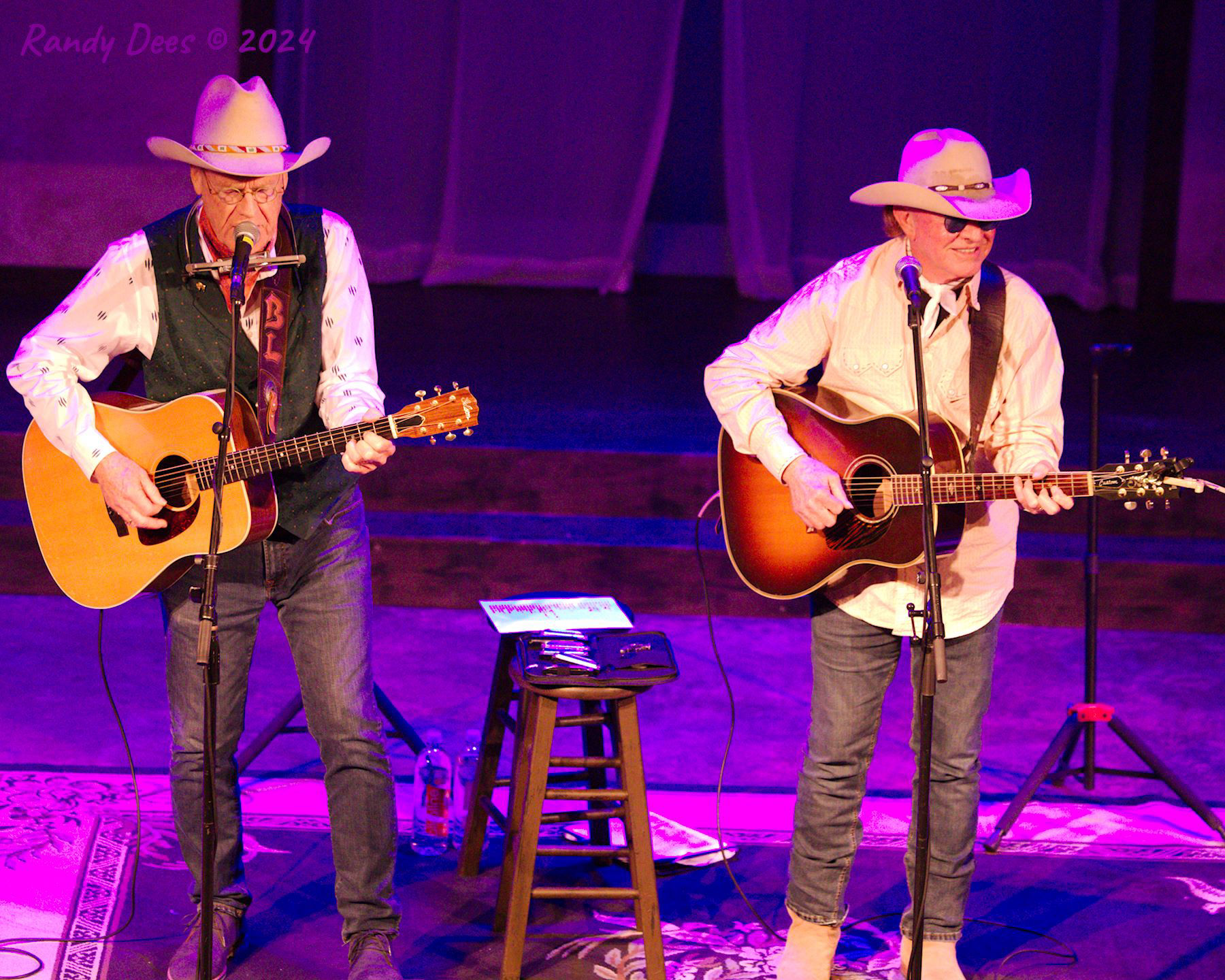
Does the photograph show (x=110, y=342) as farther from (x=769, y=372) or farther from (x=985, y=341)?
(x=985, y=341)

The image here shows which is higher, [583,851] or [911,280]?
[911,280]

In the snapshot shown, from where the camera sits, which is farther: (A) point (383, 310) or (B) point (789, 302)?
(A) point (383, 310)

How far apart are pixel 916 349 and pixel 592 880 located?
197cm

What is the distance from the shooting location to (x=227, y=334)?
3.63 m

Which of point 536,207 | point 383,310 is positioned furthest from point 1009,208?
point 536,207

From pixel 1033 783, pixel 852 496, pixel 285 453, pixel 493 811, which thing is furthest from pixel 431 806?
pixel 1033 783

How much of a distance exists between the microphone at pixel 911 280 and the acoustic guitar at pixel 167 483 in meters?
0.98

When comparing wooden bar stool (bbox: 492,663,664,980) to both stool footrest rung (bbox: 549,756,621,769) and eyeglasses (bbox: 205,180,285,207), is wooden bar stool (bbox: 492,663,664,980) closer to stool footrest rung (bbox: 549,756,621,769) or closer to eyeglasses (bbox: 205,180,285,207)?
stool footrest rung (bbox: 549,756,621,769)

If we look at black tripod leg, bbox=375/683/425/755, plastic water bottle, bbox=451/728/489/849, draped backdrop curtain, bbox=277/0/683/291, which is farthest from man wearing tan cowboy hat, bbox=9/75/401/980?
draped backdrop curtain, bbox=277/0/683/291

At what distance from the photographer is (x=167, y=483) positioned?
370 cm

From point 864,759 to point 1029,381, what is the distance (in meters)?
0.97

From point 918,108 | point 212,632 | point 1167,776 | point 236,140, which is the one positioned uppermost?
point 918,108

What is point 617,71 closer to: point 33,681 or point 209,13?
point 209,13

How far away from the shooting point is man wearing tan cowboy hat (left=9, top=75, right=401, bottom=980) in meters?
3.57
